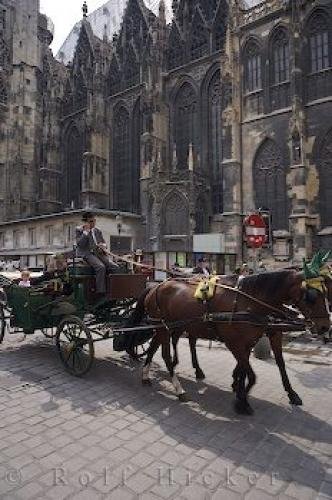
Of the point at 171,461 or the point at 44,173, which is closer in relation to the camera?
the point at 171,461

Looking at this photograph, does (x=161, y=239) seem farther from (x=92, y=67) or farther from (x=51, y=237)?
(x=92, y=67)

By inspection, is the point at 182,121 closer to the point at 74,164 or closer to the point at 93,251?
the point at 74,164

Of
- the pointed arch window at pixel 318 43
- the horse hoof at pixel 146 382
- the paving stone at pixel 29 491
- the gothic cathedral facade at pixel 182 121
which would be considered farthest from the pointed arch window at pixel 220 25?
the paving stone at pixel 29 491

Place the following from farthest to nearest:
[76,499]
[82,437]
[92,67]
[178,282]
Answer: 1. [92,67]
2. [178,282]
3. [82,437]
4. [76,499]

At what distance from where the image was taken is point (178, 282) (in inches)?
220

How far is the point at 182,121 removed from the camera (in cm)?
3052

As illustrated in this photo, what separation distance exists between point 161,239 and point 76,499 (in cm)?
2451

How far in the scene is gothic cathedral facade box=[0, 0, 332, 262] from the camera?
22281 mm

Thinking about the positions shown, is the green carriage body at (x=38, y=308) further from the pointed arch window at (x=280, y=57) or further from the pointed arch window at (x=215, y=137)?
the pointed arch window at (x=280, y=57)

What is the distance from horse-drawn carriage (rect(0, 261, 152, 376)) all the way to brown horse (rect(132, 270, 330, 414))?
901 mm

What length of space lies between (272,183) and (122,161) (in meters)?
16.0

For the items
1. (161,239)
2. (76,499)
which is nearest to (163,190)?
(161,239)

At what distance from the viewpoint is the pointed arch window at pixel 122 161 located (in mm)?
33906

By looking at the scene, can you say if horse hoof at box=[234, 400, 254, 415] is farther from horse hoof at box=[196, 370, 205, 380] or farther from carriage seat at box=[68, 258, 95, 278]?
carriage seat at box=[68, 258, 95, 278]
